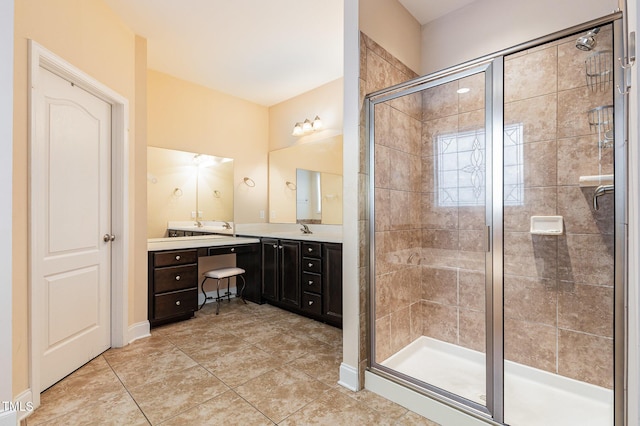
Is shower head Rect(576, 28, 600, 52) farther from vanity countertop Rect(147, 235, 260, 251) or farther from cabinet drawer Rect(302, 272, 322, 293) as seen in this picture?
vanity countertop Rect(147, 235, 260, 251)

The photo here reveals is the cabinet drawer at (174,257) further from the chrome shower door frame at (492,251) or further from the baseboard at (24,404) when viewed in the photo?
the chrome shower door frame at (492,251)

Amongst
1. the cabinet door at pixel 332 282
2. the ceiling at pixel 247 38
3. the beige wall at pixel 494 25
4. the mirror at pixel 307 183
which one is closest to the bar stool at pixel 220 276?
the mirror at pixel 307 183

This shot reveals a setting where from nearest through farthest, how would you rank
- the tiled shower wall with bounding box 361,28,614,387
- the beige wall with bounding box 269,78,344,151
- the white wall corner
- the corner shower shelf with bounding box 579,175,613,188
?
the white wall corner, the corner shower shelf with bounding box 579,175,613,188, the tiled shower wall with bounding box 361,28,614,387, the beige wall with bounding box 269,78,344,151

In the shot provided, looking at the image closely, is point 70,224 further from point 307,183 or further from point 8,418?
point 307,183

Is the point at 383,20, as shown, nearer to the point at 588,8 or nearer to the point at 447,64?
the point at 447,64

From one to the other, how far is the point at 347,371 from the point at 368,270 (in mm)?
695

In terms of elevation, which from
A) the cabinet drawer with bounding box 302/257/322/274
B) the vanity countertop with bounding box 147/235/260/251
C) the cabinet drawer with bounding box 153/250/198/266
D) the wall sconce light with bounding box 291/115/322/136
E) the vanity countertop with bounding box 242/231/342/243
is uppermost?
the wall sconce light with bounding box 291/115/322/136

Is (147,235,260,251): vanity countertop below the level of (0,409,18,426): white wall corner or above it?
above

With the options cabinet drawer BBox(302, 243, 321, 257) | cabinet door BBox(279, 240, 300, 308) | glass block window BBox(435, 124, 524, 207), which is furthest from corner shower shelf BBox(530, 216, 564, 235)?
cabinet door BBox(279, 240, 300, 308)

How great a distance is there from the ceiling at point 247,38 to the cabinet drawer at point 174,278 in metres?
2.26

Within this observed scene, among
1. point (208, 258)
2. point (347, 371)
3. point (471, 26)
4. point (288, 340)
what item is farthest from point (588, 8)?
point (208, 258)

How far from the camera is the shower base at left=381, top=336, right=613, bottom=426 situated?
177cm

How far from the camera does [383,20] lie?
228cm

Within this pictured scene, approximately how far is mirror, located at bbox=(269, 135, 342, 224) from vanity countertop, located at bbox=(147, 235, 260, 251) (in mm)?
696
